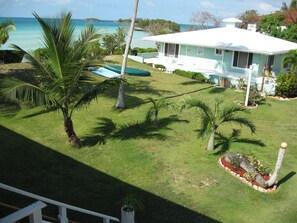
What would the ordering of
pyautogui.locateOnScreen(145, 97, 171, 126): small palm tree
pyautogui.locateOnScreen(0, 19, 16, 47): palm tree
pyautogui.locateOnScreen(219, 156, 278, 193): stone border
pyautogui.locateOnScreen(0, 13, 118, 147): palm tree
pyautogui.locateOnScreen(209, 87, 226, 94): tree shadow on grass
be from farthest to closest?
1. pyautogui.locateOnScreen(209, 87, 226, 94): tree shadow on grass
2. pyautogui.locateOnScreen(0, 19, 16, 47): palm tree
3. pyautogui.locateOnScreen(145, 97, 171, 126): small palm tree
4. pyautogui.locateOnScreen(0, 13, 118, 147): palm tree
5. pyautogui.locateOnScreen(219, 156, 278, 193): stone border

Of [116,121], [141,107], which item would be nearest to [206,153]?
[116,121]

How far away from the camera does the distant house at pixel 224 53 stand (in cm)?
2311

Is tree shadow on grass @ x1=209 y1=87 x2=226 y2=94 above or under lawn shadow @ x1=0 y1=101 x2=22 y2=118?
above

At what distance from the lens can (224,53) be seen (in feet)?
82.6

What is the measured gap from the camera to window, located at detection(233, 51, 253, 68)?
23.9m

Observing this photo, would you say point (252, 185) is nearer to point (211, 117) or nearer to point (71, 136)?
point (211, 117)

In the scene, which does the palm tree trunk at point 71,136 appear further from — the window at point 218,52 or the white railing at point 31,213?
the window at point 218,52

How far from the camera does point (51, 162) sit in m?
9.79

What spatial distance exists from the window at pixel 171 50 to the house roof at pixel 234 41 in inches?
29.9

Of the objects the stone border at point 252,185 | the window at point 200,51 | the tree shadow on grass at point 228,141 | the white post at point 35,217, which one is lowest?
the stone border at point 252,185

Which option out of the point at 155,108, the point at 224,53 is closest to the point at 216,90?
the point at 224,53

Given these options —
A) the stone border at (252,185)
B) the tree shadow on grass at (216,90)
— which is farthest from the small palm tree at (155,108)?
the tree shadow on grass at (216,90)

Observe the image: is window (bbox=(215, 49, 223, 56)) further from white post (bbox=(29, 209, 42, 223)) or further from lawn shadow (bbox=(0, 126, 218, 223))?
white post (bbox=(29, 209, 42, 223))

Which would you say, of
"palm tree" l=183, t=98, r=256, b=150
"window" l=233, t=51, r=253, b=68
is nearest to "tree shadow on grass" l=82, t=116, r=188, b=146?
"palm tree" l=183, t=98, r=256, b=150
